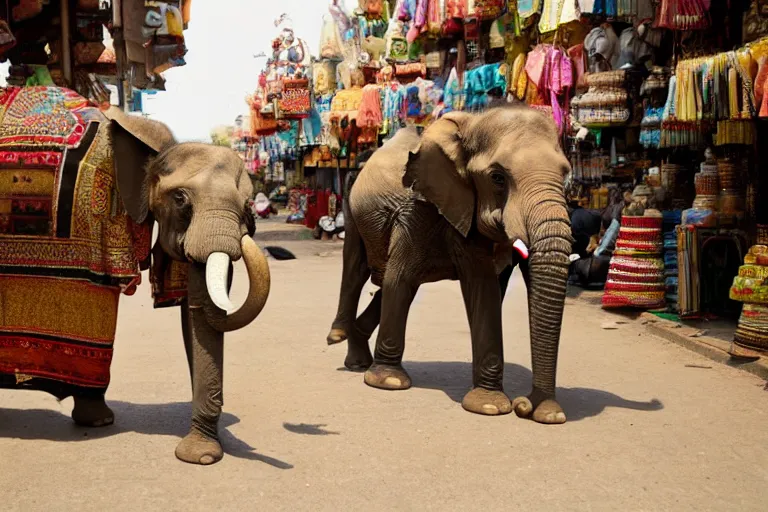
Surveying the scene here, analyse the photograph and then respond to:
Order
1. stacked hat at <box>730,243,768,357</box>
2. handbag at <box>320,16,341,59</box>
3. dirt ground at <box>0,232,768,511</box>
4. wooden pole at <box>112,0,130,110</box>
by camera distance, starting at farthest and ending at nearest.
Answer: handbag at <box>320,16,341,59</box> < wooden pole at <box>112,0,130,110</box> < stacked hat at <box>730,243,768,357</box> < dirt ground at <box>0,232,768,511</box>

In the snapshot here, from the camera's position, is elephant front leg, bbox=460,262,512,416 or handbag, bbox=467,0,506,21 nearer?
elephant front leg, bbox=460,262,512,416

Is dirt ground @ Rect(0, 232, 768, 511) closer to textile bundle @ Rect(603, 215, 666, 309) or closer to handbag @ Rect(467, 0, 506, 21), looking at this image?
textile bundle @ Rect(603, 215, 666, 309)

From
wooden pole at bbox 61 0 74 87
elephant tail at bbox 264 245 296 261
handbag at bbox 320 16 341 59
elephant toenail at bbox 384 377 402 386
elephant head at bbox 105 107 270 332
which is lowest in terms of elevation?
elephant toenail at bbox 384 377 402 386

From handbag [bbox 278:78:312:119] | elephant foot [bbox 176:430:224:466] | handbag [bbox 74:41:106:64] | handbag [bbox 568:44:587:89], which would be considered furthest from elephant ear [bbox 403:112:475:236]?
handbag [bbox 278:78:312:119]

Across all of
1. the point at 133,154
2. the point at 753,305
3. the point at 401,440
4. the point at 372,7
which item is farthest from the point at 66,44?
the point at 372,7

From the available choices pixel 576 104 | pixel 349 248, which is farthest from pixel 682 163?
pixel 349 248

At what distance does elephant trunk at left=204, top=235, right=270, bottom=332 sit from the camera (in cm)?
444

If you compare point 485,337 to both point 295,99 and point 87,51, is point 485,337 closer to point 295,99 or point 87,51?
point 87,51

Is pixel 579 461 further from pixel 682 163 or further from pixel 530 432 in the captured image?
pixel 682 163

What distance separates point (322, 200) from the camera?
24.4m

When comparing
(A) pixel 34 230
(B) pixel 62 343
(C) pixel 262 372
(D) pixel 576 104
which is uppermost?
(D) pixel 576 104

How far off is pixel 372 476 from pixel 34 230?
210 centimetres

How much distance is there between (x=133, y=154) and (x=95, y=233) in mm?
439

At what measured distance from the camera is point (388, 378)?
260 inches
